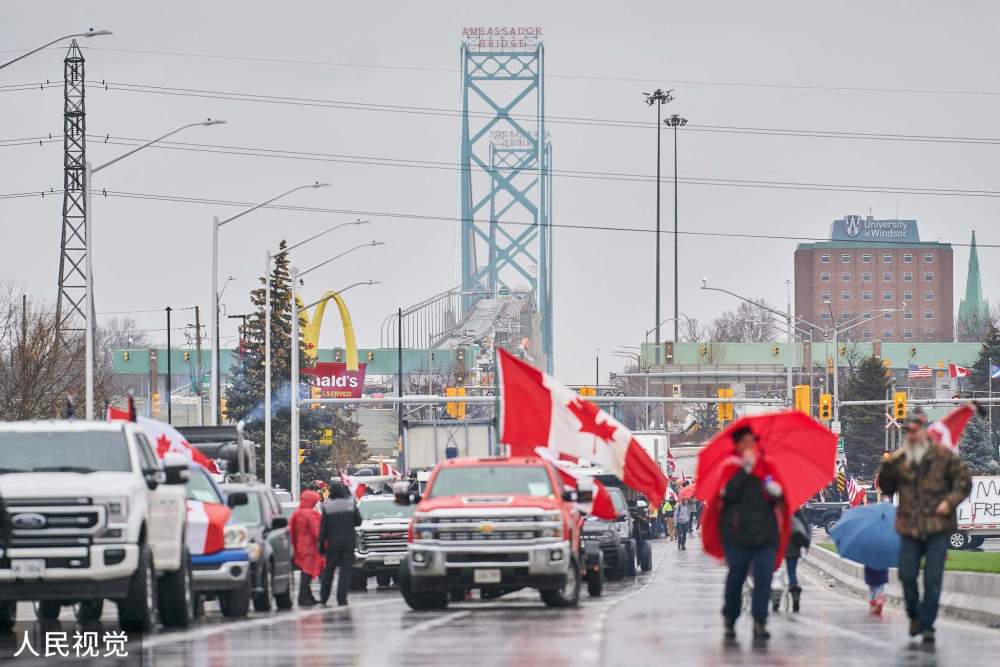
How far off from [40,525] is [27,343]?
38458 millimetres

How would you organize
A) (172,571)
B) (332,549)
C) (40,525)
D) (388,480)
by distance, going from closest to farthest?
(40,525) < (172,571) < (332,549) < (388,480)

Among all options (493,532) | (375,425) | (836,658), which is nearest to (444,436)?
(493,532)

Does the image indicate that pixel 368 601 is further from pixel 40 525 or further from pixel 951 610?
pixel 40 525

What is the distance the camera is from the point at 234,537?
24.0m

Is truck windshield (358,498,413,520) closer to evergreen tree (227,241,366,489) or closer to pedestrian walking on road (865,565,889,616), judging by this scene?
pedestrian walking on road (865,565,889,616)

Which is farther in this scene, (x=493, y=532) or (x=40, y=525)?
(x=493, y=532)

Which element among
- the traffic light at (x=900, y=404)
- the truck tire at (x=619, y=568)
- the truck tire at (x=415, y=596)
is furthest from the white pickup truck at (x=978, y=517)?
the truck tire at (x=415, y=596)

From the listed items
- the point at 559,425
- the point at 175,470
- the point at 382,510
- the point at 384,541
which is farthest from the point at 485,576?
the point at 382,510

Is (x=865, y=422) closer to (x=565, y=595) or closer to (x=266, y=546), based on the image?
(x=266, y=546)

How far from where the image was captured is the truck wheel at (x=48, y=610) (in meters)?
22.9

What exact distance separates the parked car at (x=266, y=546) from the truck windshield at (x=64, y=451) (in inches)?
199

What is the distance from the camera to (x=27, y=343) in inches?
2202

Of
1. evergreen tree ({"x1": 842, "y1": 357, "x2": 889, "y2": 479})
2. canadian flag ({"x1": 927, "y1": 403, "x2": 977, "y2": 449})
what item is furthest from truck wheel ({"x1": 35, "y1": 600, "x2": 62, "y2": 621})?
evergreen tree ({"x1": 842, "y1": 357, "x2": 889, "y2": 479})

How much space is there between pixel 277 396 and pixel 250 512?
2243 inches
